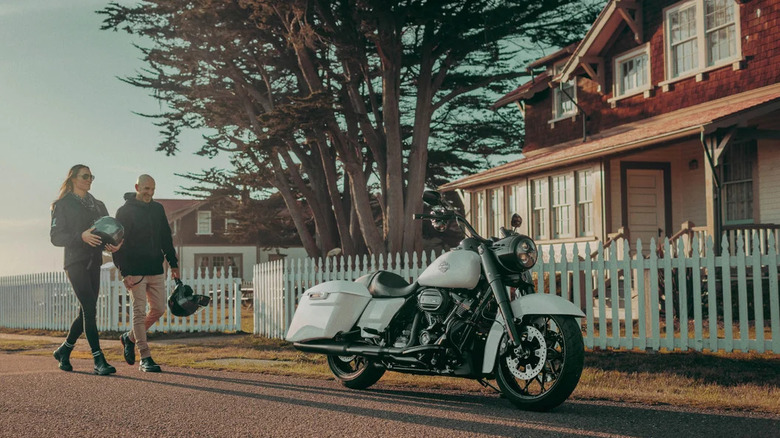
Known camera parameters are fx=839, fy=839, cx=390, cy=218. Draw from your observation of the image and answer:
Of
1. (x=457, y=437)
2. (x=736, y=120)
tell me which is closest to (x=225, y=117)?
(x=736, y=120)

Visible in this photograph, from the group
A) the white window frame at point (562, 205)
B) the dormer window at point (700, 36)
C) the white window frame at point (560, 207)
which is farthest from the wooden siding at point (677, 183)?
the dormer window at point (700, 36)

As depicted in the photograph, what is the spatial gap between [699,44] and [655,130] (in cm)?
263

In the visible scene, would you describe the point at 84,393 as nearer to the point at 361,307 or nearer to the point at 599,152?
the point at 361,307

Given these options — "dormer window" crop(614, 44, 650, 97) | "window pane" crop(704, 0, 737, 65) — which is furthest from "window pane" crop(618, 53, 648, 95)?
"window pane" crop(704, 0, 737, 65)

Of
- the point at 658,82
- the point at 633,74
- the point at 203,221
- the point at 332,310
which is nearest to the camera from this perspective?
the point at 332,310

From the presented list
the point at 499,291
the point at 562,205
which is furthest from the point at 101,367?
the point at 562,205

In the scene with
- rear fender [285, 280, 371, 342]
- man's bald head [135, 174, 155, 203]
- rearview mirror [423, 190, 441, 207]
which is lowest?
Result: rear fender [285, 280, 371, 342]

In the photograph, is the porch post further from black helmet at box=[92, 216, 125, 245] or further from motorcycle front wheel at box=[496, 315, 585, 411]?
black helmet at box=[92, 216, 125, 245]

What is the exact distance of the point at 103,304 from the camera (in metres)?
17.7

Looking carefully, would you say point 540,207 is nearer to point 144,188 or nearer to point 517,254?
point 144,188

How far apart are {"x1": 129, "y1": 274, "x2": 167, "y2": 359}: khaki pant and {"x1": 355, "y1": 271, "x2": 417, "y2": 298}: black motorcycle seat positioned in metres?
2.78

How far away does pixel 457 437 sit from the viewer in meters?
5.04

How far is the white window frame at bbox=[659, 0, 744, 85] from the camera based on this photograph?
17312 millimetres

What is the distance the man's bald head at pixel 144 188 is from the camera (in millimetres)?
9070
